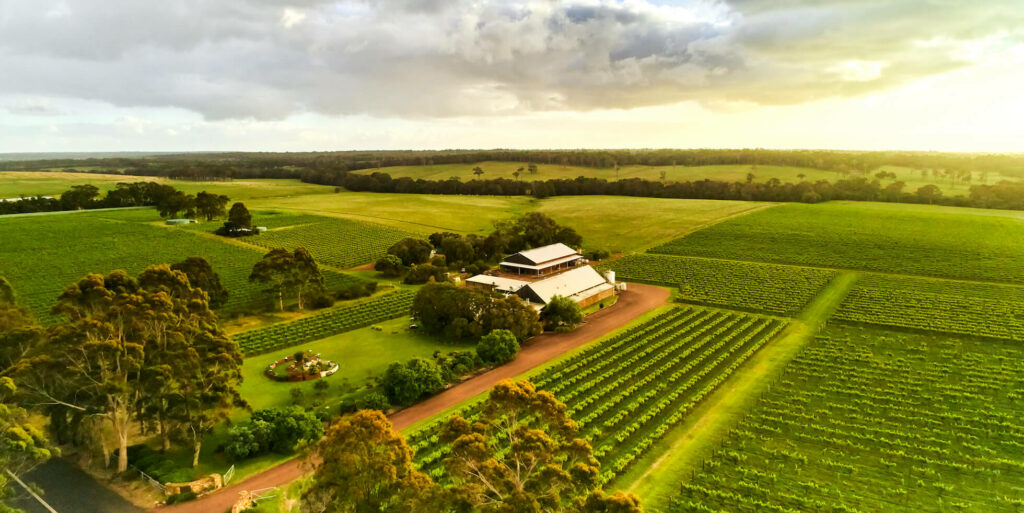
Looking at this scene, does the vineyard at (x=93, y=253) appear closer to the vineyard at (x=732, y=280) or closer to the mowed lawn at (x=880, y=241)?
the vineyard at (x=732, y=280)

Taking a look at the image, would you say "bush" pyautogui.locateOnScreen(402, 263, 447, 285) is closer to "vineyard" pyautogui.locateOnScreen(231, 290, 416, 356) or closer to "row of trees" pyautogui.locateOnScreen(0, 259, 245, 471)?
"vineyard" pyautogui.locateOnScreen(231, 290, 416, 356)

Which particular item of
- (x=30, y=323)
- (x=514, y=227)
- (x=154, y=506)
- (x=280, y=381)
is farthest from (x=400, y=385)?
(x=514, y=227)

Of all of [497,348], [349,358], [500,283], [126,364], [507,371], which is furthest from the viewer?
[500,283]

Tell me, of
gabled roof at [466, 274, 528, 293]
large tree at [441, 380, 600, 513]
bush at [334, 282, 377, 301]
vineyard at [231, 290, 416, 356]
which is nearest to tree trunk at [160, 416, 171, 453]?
vineyard at [231, 290, 416, 356]

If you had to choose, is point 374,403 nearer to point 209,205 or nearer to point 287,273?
point 287,273

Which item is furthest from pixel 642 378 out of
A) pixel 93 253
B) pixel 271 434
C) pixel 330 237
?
Result: pixel 93 253

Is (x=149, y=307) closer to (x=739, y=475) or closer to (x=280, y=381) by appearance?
(x=280, y=381)
